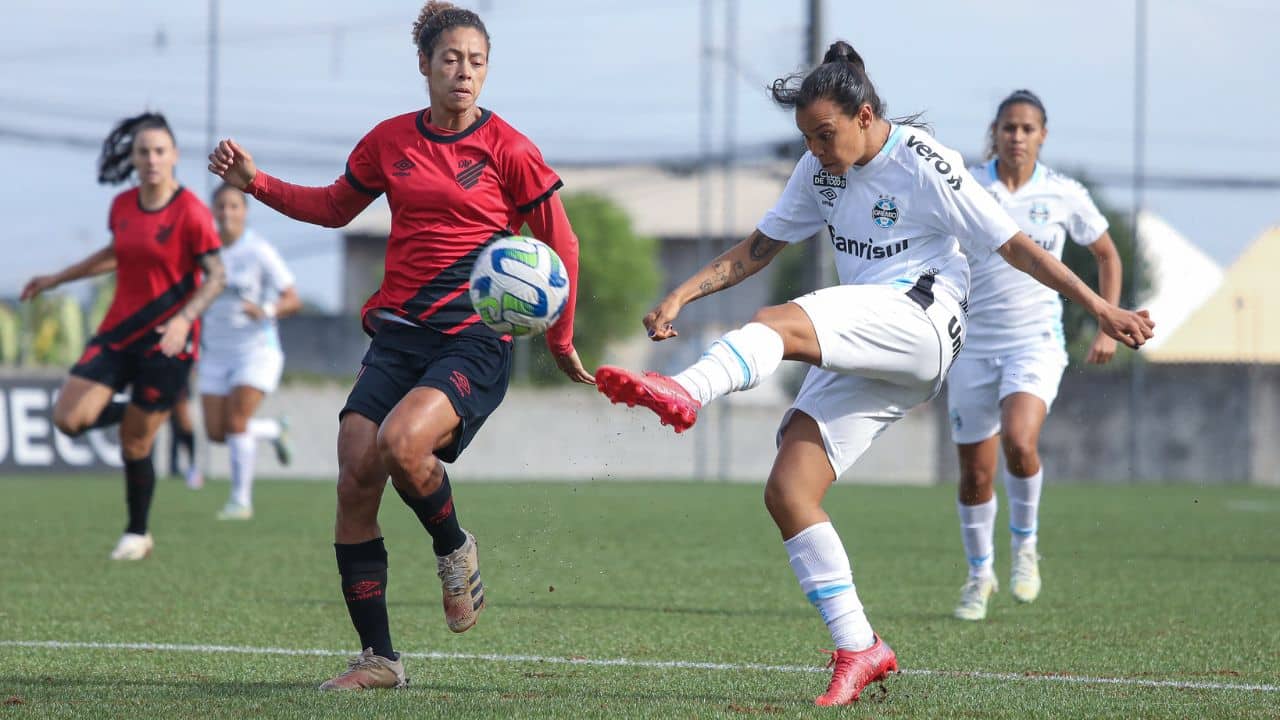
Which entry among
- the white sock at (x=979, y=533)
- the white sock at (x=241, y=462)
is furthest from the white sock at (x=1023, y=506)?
the white sock at (x=241, y=462)

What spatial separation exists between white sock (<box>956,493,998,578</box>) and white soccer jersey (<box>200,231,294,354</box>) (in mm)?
7056

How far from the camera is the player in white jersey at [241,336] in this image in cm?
1283

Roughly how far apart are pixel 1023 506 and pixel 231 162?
176 inches

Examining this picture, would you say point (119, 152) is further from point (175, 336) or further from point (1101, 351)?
point (1101, 351)

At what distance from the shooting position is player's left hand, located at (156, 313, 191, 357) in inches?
348

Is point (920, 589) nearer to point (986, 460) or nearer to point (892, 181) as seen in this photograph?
point (986, 460)

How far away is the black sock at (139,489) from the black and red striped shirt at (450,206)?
190 inches

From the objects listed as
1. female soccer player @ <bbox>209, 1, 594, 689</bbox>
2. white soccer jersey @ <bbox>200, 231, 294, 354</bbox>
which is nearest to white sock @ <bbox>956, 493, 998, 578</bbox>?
female soccer player @ <bbox>209, 1, 594, 689</bbox>

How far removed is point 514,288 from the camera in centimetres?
452

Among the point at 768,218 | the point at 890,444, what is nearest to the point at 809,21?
the point at 890,444

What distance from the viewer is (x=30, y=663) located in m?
5.45

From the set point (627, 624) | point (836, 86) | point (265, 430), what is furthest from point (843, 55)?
point (265, 430)

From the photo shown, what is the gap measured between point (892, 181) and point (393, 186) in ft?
5.22

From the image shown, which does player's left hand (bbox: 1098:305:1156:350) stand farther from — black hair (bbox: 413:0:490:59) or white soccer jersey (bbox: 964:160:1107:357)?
white soccer jersey (bbox: 964:160:1107:357)
